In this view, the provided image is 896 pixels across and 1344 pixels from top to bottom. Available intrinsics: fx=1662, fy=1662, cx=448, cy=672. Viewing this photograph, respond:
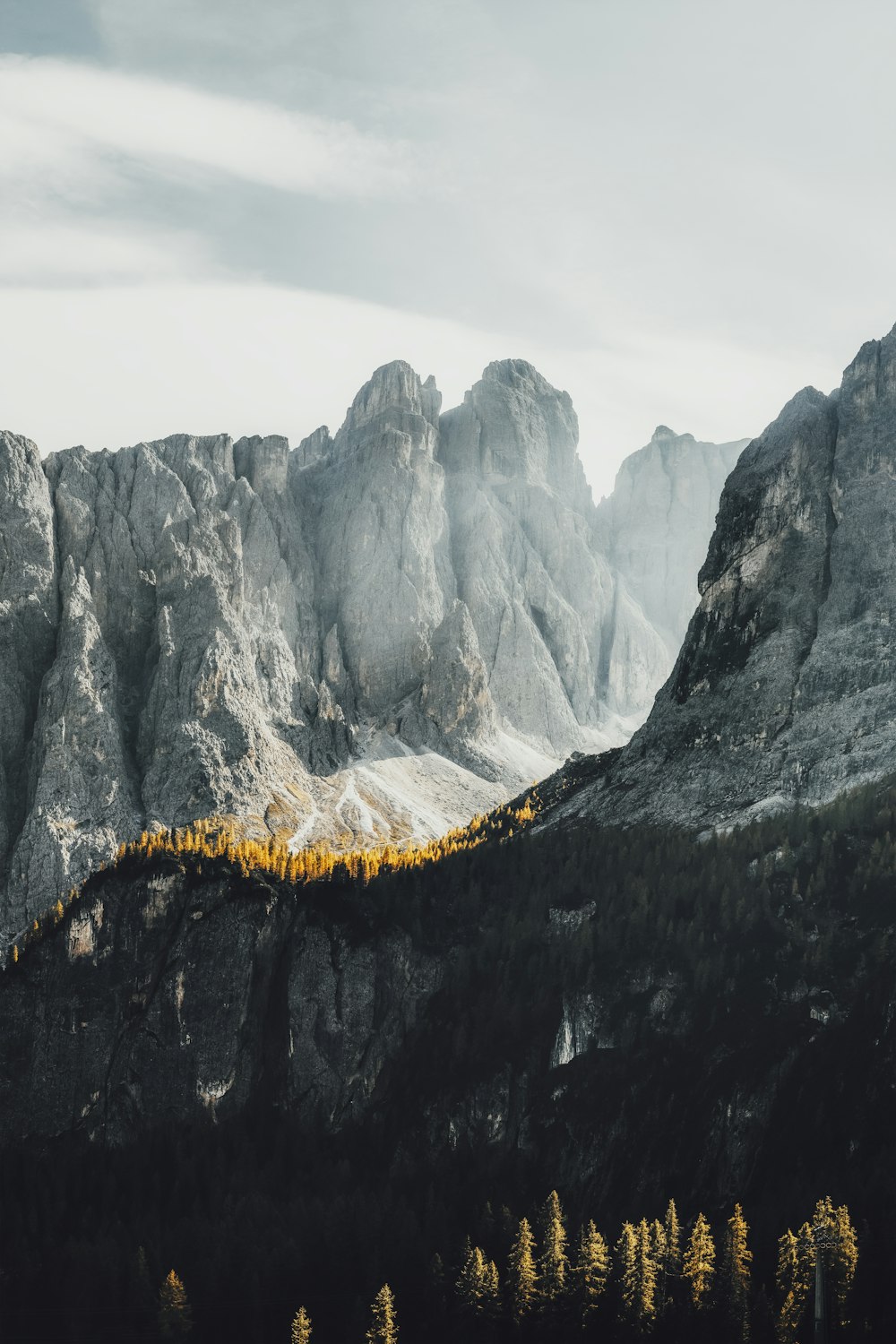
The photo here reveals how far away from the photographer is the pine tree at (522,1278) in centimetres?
13538

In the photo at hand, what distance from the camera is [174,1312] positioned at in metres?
149

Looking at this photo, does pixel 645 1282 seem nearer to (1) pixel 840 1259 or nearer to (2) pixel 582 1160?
(1) pixel 840 1259

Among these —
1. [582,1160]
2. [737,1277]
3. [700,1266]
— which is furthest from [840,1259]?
[582,1160]

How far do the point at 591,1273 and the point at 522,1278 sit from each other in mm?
5858

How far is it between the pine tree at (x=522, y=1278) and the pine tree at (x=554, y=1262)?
820mm

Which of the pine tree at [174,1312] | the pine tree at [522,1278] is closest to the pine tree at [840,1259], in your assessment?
the pine tree at [522,1278]

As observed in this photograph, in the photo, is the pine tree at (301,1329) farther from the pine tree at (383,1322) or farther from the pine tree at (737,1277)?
the pine tree at (737,1277)

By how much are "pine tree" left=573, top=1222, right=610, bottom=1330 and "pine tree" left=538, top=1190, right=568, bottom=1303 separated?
1197mm

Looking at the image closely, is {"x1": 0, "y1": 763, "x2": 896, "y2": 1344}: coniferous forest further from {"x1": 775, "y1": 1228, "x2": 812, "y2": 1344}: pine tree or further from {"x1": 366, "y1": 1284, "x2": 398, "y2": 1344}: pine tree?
{"x1": 366, "y1": 1284, "x2": 398, "y2": 1344}: pine tree

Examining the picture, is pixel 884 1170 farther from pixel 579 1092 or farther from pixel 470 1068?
pixel 470 1068

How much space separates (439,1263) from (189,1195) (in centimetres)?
4356

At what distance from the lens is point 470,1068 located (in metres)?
185

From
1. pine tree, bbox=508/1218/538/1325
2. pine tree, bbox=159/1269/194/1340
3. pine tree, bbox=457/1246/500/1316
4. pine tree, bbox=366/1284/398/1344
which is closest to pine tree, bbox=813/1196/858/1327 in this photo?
pine tree, bbox=508/1218/538/1325

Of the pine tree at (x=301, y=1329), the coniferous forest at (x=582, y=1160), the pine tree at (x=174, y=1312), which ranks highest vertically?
the coniferous forest at (x=582, y=1160)
